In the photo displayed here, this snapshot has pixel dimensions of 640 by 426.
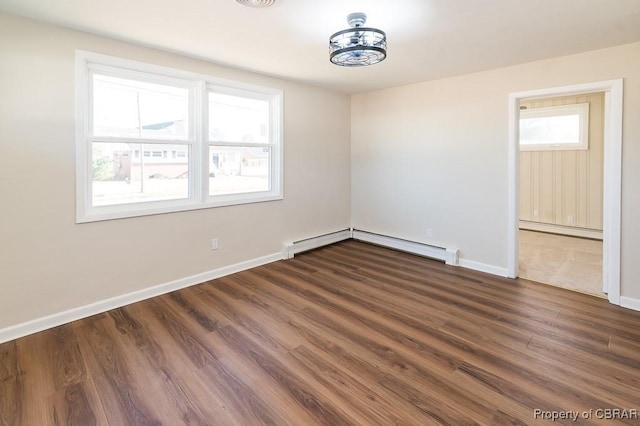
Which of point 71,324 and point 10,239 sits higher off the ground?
point 10,239

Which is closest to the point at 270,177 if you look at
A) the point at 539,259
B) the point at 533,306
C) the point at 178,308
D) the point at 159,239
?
the point at 159,239

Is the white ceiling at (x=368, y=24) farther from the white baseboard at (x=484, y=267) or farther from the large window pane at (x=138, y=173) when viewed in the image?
the white baseboard at (x=484, y=267)

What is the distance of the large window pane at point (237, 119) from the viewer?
3.83m

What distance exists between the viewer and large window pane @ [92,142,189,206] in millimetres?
3027

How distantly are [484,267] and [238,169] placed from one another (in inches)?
130

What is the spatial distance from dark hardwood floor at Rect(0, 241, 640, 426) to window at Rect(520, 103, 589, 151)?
3511 mm

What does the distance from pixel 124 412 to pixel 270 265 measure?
2544 mm

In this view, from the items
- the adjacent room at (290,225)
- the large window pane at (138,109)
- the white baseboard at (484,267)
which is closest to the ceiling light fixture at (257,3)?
the adjacent room at (290,225)

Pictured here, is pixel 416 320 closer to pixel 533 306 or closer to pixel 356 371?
pixel 356 371

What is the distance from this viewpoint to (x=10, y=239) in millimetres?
2516

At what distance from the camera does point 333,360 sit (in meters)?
2.24

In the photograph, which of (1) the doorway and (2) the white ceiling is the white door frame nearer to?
(2) the white ceiling

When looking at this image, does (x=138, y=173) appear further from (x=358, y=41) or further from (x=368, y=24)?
(x=368, y=24)

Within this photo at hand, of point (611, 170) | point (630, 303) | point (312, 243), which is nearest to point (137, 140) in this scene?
point (312, 243)
